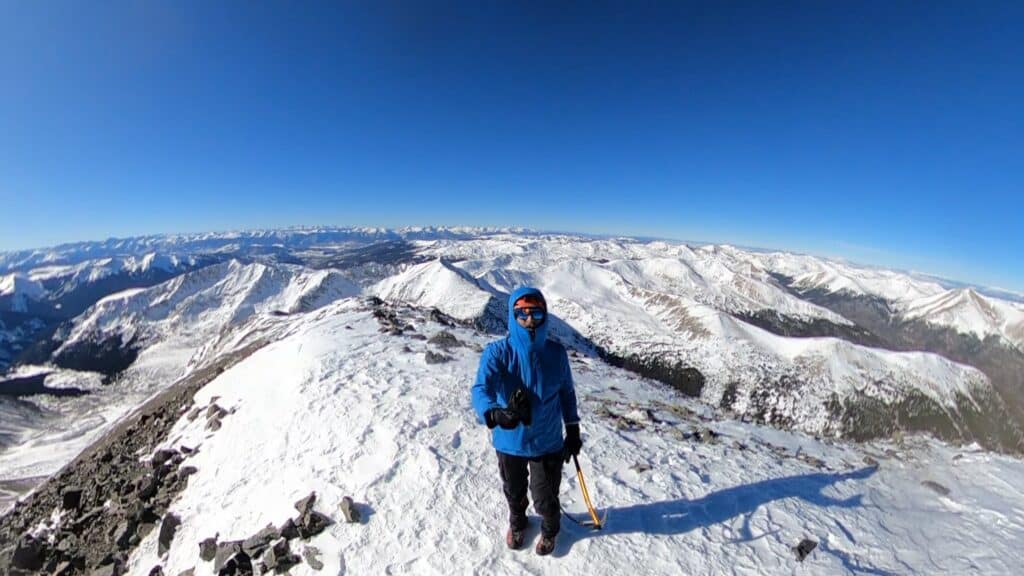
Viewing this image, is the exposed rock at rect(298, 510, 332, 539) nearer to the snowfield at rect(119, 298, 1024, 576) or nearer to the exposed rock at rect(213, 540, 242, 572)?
the snowfield at rect(119, 298, 1024, 576)

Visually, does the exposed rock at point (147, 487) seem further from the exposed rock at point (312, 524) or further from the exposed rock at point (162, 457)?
the exposed rock at point (312, 524)

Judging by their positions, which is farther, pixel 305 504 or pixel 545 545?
pixel 305 504

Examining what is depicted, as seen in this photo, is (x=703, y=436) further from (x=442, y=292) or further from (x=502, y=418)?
(x=442, y=292)

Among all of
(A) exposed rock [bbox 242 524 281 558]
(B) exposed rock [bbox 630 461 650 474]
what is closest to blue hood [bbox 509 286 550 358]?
(B) exposed rock [bbox 630 461 650 474]

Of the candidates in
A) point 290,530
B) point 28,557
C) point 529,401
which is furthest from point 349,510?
point 28,557

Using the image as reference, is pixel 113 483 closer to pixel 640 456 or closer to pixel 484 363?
pixel 484 363
